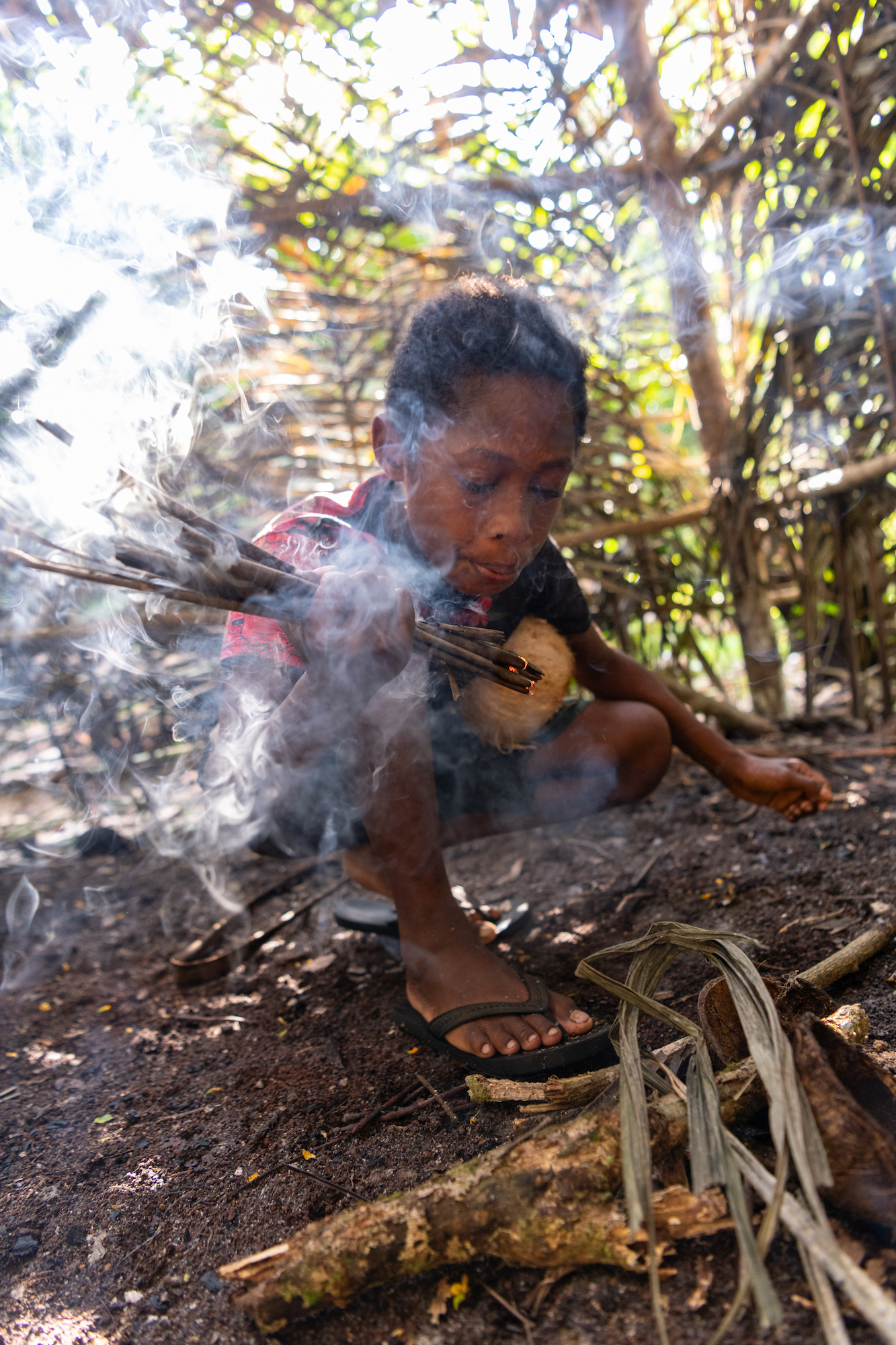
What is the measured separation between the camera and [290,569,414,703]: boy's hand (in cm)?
116

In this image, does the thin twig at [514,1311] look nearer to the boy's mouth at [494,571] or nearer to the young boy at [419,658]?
the young boy at [419,658]

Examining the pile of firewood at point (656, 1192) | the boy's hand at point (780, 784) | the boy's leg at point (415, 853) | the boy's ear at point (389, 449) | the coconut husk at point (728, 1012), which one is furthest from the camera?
the boy's hand at point (780, 784)

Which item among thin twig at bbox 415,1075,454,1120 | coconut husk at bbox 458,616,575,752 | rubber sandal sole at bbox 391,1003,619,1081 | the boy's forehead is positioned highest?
the boy's forehead

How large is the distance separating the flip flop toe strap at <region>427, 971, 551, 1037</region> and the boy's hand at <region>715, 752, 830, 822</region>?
0.77 metres

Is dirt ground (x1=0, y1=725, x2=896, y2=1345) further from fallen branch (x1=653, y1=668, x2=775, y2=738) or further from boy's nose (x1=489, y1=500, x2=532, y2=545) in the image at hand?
boy's nose (x1=489, y1=500, x2=532, y2=545)

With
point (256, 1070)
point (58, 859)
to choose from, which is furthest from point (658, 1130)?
point (58, 859)

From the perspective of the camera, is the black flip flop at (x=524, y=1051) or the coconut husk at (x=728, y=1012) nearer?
the coconut husk at (x=728, y=1012)

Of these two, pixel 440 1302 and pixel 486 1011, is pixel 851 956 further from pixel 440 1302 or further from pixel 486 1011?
pixel 440 1302

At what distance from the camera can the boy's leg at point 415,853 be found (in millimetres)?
1433

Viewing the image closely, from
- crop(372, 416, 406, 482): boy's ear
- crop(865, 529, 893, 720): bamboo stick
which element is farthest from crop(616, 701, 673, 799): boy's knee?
crop(865, 529, 893, 720): bamboo stick

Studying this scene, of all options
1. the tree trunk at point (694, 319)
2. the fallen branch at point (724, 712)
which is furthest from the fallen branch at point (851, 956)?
the tree trunk at point (694, 319)

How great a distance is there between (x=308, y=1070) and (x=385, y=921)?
0.46 meters

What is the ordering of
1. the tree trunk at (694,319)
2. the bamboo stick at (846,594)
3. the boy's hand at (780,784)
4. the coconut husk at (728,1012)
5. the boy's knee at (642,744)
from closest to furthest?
the coconut husk at (728,1012)
the boy's hand at (780,784)
the boy's knee at (642,744)
the tree trunk at (694,319)
the bamboo stick at (846,594)

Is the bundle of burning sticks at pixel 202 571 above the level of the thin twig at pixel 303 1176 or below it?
above
